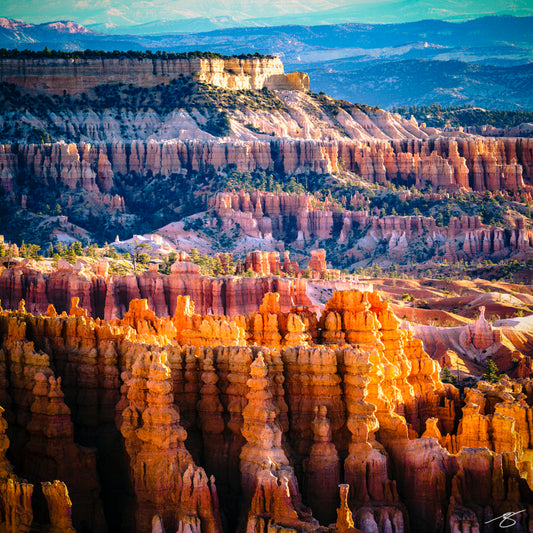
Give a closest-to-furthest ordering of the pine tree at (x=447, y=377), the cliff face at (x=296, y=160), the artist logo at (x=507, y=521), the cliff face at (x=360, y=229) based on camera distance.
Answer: the artist logo at (x=507, y=521) < the pine tree at (x=447, y=377) < the cliff face at (x=360, y=229) < the cliff face at (x=296, y=160)

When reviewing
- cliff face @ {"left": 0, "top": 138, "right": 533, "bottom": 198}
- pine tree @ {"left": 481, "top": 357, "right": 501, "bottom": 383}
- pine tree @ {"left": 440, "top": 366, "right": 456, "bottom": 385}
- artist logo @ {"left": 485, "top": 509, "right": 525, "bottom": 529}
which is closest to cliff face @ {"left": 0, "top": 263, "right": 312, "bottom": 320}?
pine tree @ {"left": 481, "top": 357, "right": 501, "bottom": 383}

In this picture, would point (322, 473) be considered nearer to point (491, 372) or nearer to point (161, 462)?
point (161, 462)

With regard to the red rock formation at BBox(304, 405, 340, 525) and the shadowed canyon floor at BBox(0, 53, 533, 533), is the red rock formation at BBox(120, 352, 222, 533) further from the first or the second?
the red rock formation at BBox(304, 405, 340, 525)

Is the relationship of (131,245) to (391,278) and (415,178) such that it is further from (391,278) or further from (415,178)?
(415,178)

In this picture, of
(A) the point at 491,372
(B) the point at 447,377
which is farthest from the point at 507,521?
(A) the point at 491,372

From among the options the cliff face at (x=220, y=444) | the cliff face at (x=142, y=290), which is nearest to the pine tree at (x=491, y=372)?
the cliff face at (x=142, y=290)

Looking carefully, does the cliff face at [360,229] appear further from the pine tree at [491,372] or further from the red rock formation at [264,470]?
the red rock formation at [264,470]

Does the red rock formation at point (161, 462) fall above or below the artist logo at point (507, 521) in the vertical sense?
above
